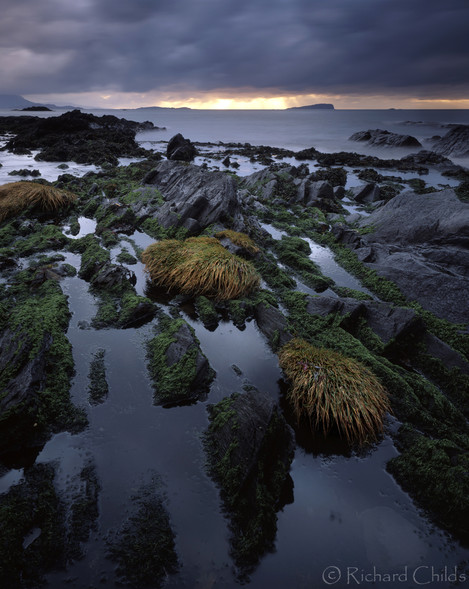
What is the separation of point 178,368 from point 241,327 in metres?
2.28

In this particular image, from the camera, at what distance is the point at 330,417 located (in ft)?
16.4

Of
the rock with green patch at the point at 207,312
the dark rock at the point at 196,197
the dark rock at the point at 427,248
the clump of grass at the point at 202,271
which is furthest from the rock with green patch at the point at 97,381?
the dark rock at the point at 427,248

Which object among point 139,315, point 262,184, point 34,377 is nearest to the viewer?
point 34,377

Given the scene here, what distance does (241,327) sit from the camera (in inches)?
293

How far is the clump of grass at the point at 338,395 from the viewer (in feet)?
16.1

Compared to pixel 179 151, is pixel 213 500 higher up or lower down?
lower down

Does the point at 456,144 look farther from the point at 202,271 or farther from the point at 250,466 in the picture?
the point at 250,466

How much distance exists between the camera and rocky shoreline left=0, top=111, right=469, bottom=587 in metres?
3.74

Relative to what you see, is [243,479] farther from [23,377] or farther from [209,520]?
[23,377]

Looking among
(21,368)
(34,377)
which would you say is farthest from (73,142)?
(34,377)

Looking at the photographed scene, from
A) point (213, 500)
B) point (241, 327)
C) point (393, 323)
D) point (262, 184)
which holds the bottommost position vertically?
point (213, 500)

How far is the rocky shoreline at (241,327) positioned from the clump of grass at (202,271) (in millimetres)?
329

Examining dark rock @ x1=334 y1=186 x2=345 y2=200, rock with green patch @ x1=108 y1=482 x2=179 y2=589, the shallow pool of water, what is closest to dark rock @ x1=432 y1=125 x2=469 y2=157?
dark rock @ x1=334 y1=186 x2=345 y2=200

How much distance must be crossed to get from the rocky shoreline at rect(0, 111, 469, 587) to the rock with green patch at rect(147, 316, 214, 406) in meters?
0.03
